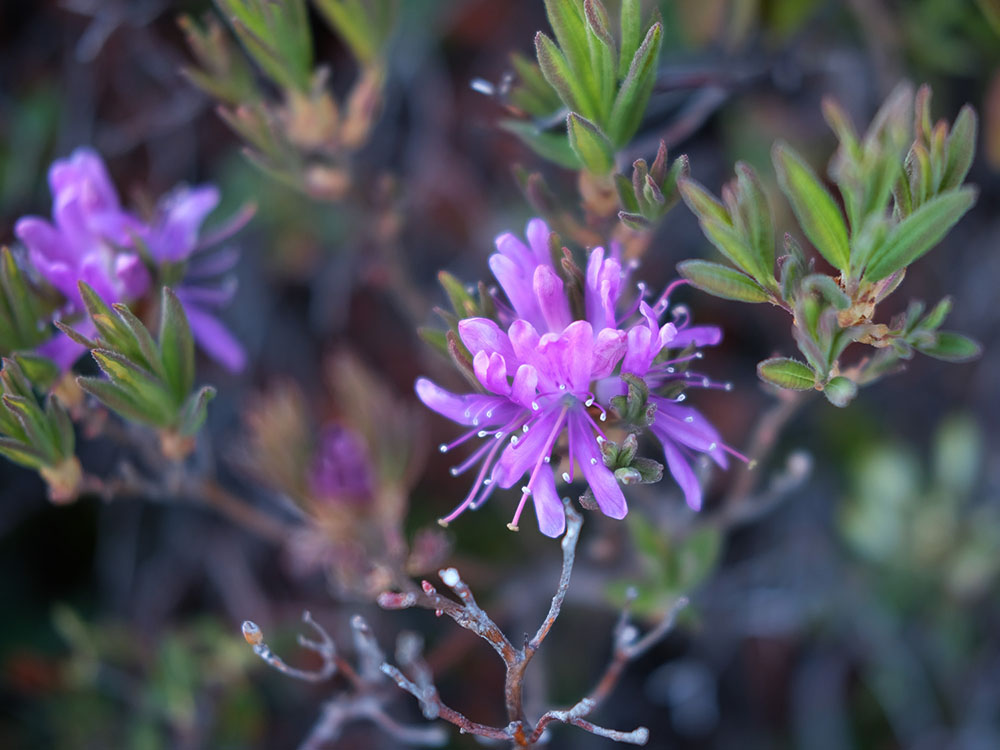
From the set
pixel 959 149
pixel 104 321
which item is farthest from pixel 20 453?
pixel 959 149

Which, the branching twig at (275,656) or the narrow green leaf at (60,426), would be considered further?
the narrow green leaf at (60,426)

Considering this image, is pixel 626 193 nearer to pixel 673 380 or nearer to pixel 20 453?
pixel 673 380

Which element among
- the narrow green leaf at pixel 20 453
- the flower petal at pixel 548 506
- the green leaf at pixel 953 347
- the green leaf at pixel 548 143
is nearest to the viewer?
the flower petal at pixel 548 506

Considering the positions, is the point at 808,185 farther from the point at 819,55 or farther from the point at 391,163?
the point at 391,163

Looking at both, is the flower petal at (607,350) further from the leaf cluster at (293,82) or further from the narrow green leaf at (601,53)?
the leaf cluster at (293,82)

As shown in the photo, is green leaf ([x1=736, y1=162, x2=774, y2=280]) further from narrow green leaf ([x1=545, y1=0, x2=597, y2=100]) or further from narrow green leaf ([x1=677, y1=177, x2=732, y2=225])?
narrow green leaf ([x1=545, y1=0, x2=597, y2=100])

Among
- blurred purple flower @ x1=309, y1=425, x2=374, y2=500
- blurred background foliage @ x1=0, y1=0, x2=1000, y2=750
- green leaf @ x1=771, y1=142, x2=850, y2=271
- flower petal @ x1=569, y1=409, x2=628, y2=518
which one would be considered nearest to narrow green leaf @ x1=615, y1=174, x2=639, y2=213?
Result: green leaf @ x1=771, y1=142, x2=850, y2=271

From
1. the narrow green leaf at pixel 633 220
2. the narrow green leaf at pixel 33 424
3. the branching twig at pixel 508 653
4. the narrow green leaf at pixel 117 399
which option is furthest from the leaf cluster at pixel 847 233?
the narrow green leaf at pixel 33 424
